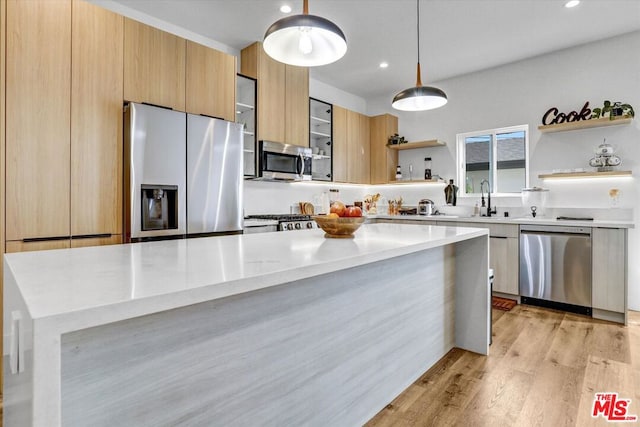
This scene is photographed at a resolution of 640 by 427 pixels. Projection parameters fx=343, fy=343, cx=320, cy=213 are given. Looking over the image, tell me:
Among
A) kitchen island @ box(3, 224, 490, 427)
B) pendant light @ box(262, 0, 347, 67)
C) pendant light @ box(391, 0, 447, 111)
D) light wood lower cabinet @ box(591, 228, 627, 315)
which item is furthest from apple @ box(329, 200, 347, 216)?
light wood lower cabinet @ box(591, 228, 627, 315)

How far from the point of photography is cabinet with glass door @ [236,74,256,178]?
153 inches

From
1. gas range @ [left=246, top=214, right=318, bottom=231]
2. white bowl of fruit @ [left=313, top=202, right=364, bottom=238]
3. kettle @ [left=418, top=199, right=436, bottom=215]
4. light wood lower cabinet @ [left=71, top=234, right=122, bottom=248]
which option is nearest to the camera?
white bowl of fruit @ [left=313, top=202, right=364, bottom=238]

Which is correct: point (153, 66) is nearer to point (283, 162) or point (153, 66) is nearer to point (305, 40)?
point (305, 40)

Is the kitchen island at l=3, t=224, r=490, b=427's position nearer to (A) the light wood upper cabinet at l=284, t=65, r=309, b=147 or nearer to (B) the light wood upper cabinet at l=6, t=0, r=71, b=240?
(B) the light wood upper cabinet at l=6, t=0, r=71, b=240

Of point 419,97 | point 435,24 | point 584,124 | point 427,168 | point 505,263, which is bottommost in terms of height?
point 505,263

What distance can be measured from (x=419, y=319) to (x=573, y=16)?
3.37m

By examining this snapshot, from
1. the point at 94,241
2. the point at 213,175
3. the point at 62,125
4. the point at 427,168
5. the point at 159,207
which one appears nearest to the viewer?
the point at 62,125

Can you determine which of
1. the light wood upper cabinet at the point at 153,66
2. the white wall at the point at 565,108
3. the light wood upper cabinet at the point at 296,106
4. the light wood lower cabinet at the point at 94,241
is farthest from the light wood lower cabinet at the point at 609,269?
the light wood lower cabinet at the point at 94,241

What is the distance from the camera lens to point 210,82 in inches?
125

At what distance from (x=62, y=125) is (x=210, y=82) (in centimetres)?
128

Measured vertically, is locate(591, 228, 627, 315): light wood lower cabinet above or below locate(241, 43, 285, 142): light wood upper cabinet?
below

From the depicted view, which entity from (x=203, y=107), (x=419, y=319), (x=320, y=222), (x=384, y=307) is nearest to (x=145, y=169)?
(x=203, y=107)

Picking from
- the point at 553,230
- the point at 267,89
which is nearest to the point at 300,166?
the point at 267,89

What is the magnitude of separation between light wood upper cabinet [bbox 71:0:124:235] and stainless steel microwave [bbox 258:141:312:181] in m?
1.56
